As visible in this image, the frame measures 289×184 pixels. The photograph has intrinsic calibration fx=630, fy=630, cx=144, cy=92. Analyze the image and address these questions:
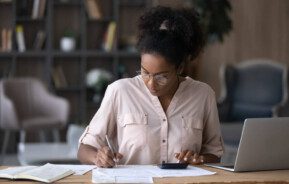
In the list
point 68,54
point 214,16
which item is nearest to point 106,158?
point 214,16

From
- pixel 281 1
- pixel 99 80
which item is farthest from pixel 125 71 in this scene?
pixel 281 1

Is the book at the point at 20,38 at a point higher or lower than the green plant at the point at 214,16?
lower

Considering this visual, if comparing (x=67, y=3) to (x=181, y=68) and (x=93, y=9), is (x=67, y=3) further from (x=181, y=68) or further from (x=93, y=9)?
(x=181, y=68)

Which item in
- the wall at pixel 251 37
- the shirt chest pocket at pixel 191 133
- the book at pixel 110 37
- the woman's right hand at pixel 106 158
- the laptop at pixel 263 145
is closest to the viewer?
the laptop at pixel 263 145

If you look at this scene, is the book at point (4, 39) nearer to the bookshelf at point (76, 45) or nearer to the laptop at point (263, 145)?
the bookshelf at point (76, 45)

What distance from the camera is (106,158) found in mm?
2186

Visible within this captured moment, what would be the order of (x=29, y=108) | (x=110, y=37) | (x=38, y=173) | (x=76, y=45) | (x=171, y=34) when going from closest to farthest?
(x=38, y=173)
(x=171, y=34)
(x=29, y=108)
(x=110, y=37)
(x=76, y=45)

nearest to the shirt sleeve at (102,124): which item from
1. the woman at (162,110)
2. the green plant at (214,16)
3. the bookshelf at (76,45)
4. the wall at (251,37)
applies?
the woman at (162,110)

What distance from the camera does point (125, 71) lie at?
7809mm

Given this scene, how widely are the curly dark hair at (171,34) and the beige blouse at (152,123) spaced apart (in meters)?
0.17

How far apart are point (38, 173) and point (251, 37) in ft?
20.9

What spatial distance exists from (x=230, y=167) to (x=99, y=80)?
533 centimetres

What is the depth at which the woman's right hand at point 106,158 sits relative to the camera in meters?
2.18

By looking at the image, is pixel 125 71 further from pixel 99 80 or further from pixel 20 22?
pixel 20 22
